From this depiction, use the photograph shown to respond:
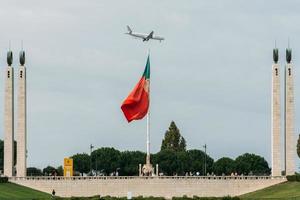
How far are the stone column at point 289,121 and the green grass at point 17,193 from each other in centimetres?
2324

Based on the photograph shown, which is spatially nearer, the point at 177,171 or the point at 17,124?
the point at 17,124

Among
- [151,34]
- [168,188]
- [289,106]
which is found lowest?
[168,188]

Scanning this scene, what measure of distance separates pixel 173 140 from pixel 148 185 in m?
41.8

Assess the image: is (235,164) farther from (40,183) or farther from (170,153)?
(40,183)

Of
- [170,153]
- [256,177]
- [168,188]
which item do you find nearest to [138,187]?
[168,188]

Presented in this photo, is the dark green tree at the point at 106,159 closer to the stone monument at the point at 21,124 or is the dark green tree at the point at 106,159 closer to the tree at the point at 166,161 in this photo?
the tree at the point at 166,161

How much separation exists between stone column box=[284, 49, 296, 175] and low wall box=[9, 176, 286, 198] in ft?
9.14

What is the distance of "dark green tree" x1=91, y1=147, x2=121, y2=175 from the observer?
150 m

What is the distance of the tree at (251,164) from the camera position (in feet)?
480

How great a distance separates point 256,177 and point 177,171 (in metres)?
34.2

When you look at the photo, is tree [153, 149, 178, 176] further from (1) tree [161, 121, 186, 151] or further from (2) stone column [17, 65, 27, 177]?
(2) stone column [17, 65, 27, 177]

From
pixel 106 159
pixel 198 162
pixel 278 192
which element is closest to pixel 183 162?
pixel 198 162

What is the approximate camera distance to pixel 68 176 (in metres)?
114

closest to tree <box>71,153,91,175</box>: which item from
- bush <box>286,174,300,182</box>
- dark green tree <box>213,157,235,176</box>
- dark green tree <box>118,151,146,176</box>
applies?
dark green tree <box>118,151,146,176</box>
